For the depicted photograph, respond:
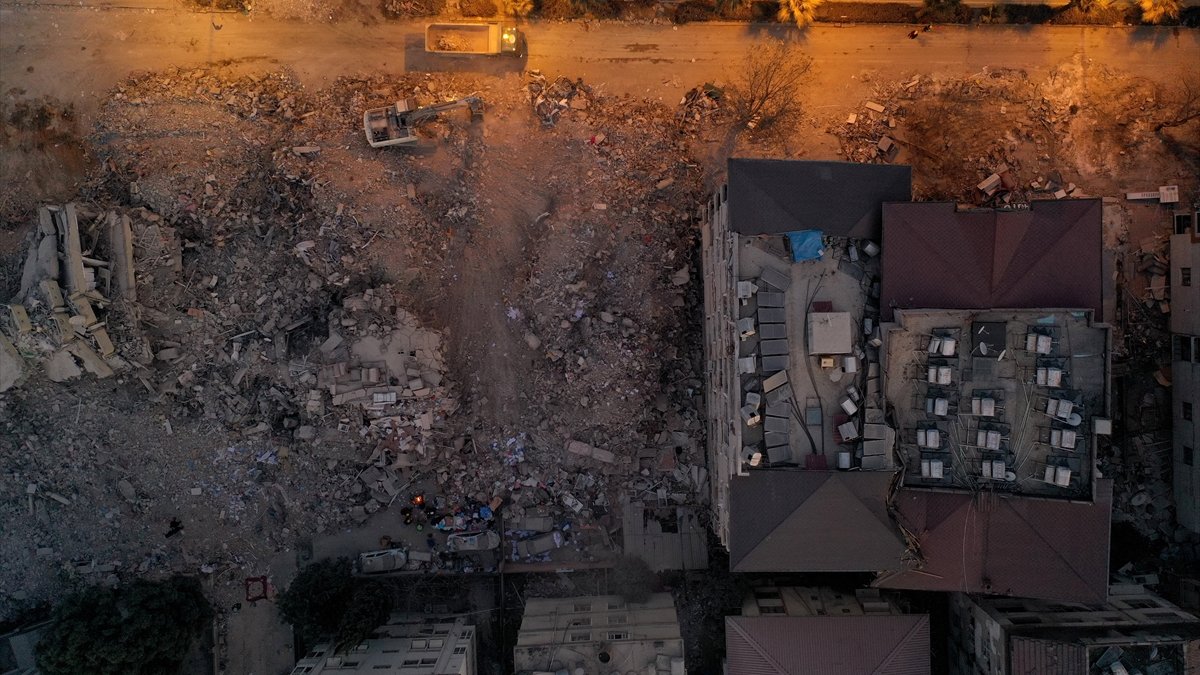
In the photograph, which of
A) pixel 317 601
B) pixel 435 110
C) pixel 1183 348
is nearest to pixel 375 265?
pixel 435 110

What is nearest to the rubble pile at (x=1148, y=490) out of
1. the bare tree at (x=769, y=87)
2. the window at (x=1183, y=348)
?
the window at (x=1183, y=348)

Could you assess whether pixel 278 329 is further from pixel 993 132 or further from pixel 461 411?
pixel 993 132

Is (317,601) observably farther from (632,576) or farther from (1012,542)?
(1012,542)

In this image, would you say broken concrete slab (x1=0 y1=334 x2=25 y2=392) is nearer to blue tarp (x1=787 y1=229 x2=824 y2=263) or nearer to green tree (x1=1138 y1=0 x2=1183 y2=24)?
blue tarp (x1=787 y1=229 x2=824 y2=263)

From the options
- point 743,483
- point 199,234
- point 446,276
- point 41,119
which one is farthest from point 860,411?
point 41,119

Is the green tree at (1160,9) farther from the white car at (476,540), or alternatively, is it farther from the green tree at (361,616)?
the green tree at (361,616)

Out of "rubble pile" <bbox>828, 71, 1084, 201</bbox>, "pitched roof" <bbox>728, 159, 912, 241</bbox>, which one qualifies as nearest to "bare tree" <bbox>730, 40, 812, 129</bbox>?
"rubble pile" <bbox>828, 71, 1084, 201</bbox>
